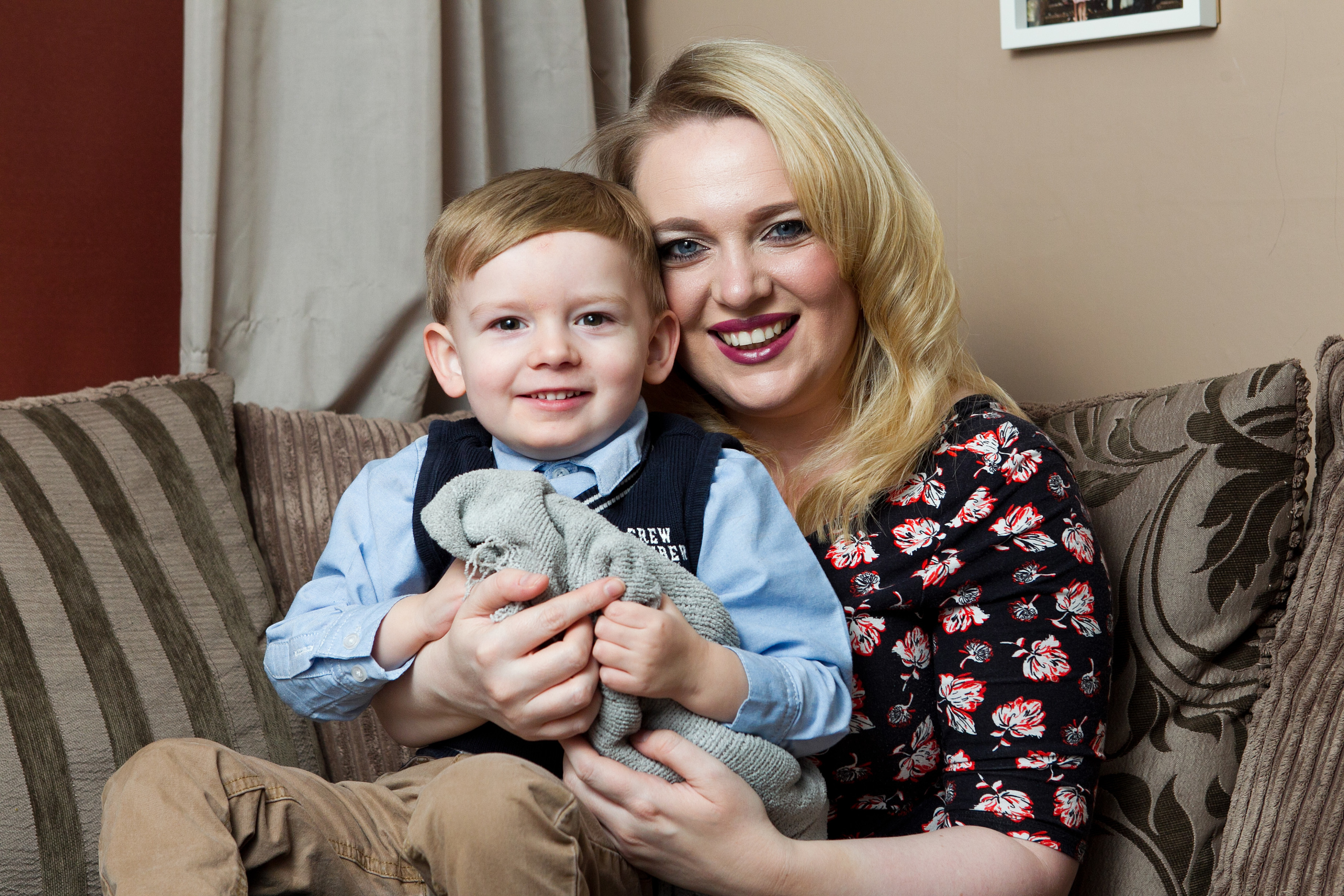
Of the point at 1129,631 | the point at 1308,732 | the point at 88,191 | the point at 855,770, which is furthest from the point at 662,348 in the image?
the point at 88,191

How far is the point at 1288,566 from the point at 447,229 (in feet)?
3.34

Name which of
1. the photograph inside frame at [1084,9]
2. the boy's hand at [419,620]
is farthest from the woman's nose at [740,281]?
the photograph inside frame at [1084,9]

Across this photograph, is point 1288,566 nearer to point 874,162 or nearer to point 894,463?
point 894,463

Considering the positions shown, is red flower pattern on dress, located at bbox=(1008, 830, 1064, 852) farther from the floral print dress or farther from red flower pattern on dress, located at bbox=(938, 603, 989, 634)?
red flower pattern on dress, located at bbox=(938, 603, 989, 634)

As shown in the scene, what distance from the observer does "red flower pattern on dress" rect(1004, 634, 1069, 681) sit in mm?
1147

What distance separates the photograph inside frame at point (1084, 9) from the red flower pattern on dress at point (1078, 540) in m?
0.89

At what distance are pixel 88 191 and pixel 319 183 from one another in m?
0.39

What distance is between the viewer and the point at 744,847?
3.38 feet

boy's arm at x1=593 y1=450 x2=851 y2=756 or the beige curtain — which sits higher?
the beige curtain

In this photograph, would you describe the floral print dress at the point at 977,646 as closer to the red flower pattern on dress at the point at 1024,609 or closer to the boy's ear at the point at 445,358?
the red flower pattern on dress at the point at 1024,609

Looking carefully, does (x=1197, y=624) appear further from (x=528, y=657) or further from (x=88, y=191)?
(x=88, y=191)

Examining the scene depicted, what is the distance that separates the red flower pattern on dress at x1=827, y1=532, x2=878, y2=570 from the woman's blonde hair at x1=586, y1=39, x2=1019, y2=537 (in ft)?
0.06

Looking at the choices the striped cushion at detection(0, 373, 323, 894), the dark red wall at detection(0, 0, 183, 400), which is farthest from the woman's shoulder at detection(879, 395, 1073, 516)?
the dark red wall at detection(0, 0, 183, 400)

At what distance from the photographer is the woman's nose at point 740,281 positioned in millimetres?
1298
